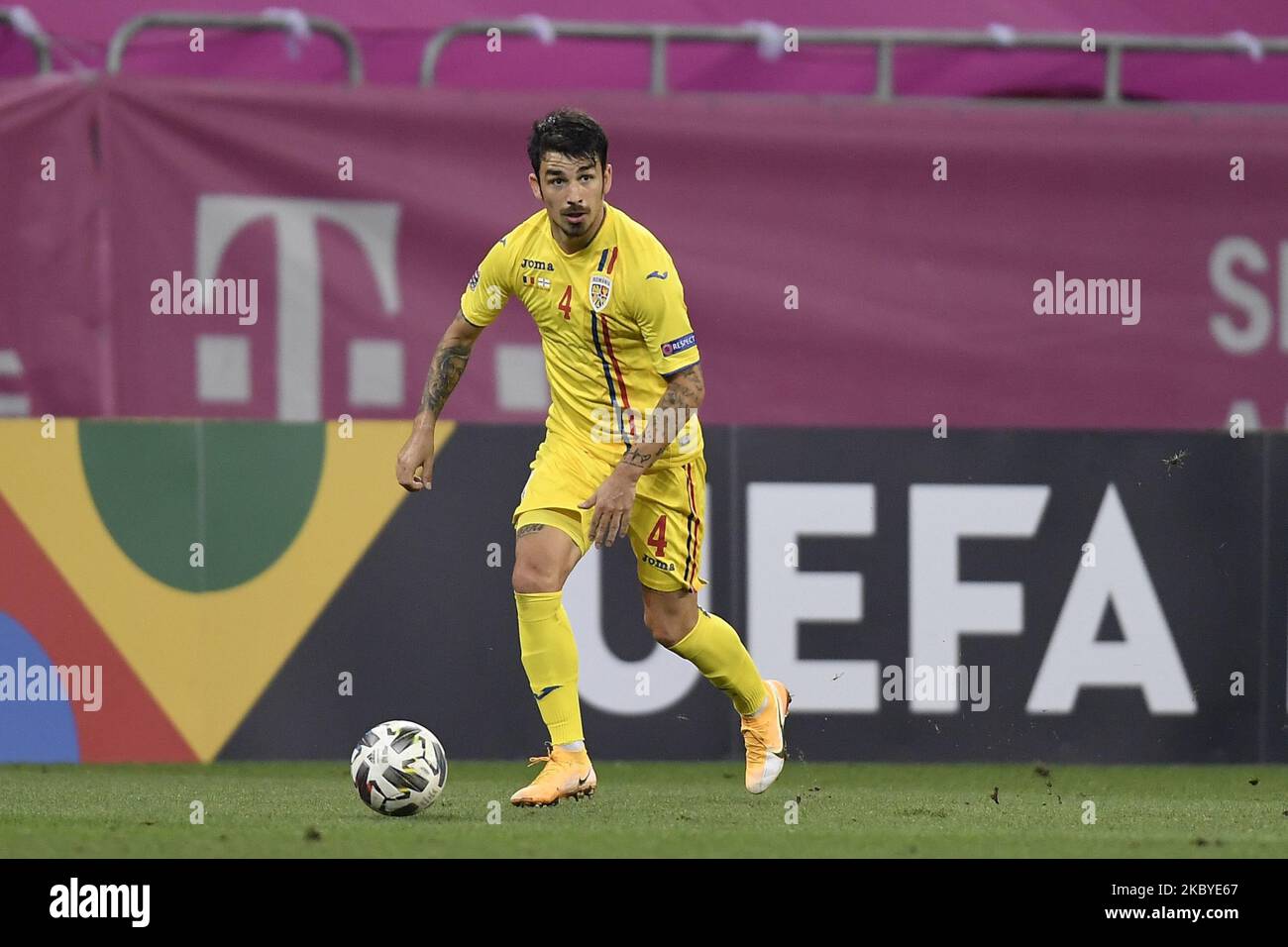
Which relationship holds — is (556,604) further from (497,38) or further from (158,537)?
(497,38)

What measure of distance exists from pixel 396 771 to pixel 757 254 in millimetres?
4002

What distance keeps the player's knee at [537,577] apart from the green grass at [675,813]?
2.23ft

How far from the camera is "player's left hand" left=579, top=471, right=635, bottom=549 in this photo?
6645 mm

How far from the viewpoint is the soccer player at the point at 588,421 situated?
675cm

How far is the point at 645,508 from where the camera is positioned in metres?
7.14

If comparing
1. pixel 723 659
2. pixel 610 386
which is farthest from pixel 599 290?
pixel 723 659

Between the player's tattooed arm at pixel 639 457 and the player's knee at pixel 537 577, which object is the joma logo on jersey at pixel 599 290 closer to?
the player's tattooed arm at pixel 639 457

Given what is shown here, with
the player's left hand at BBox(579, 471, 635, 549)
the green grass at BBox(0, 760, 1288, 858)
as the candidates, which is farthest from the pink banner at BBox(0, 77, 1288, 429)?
the player's left hand at BBox(579, 471, 635, 549)

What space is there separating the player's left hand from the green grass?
2.78 feet

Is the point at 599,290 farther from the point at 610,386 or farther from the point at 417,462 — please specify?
the point at 417,462

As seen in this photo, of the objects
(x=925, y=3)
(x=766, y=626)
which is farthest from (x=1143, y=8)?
(x=766, y=626)

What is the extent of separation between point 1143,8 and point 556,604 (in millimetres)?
5278

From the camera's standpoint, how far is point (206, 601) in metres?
8.64
